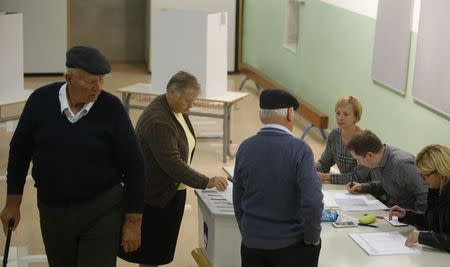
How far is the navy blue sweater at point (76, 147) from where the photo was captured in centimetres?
341

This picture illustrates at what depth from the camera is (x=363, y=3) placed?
317 inches

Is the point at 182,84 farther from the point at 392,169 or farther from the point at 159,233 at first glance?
the point at 392,169

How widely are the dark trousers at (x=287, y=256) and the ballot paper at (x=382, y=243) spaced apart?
0.50 metres

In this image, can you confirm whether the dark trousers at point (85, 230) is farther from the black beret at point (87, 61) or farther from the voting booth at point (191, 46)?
the voting booth at point (191, 46)

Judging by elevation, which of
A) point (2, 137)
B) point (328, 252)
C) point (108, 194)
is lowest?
point (2, 137)

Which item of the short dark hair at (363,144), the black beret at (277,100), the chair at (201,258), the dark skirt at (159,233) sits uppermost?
the black beret at (277,100)

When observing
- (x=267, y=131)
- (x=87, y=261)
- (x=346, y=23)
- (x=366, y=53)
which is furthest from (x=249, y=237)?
(x=346, y=23)

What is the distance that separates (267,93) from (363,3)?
4.80 m

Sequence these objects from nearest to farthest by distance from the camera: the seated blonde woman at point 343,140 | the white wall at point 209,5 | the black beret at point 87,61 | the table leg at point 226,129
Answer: the black beret at point 87,61, the seated blonde woman at point 343,140, the table leg at point 226,129, the white wall at point 209,5

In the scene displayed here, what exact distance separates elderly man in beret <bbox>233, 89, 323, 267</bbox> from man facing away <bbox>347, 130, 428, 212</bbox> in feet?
4.11

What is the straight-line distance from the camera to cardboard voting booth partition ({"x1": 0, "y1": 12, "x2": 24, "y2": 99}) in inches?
326

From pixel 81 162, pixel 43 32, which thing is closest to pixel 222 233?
pixel 81 162

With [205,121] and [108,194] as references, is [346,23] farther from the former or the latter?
[108,194]

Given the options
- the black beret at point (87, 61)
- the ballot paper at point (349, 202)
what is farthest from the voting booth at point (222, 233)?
the black beret at point (87, 61)
